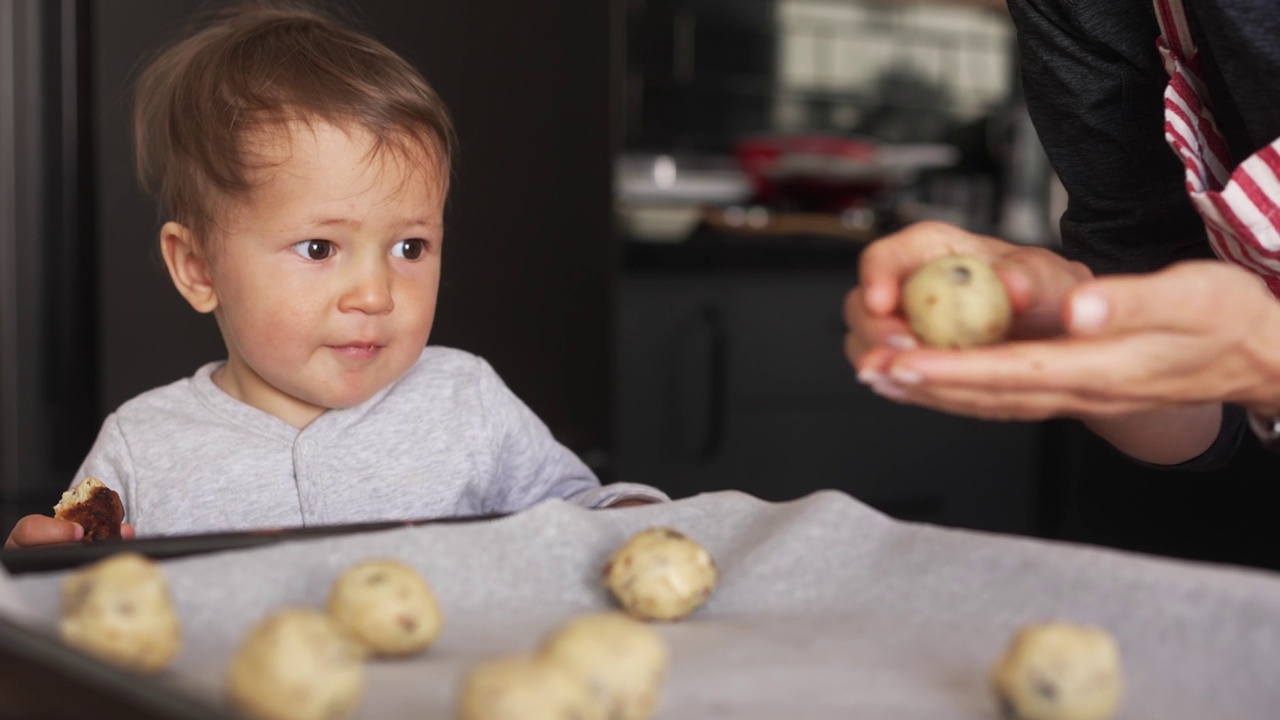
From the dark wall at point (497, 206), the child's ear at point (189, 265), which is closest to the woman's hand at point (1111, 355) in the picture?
the child's ear at point (189, 265)

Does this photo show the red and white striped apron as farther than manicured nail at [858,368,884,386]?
Yes

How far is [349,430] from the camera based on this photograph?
1134 mm

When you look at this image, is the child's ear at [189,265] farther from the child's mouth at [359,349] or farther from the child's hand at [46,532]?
the child's hand at [46,532]

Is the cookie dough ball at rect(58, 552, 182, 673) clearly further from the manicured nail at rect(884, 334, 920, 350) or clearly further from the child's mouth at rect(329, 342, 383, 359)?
the child's mouth at rect(329, 342, 383, 359)

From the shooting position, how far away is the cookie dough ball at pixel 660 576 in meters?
0.67

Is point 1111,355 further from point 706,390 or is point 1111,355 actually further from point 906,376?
point 706,390

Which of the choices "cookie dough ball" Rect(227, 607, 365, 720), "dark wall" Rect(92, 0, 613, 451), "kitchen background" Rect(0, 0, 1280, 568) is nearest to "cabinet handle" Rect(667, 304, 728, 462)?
"kitchen background" Rect(0, 0, 1280, 568)

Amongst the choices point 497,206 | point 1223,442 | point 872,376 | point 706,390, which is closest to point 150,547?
point 872,376

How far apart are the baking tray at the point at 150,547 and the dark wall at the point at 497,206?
37.4 inches

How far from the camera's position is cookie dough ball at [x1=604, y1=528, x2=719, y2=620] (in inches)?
26.2

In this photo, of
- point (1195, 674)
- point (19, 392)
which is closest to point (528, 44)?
point (19, 392)

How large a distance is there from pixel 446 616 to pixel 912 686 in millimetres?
235

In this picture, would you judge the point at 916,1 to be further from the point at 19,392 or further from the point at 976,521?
the point at 19,392

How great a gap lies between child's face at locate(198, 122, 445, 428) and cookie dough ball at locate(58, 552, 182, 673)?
536 millimetres
